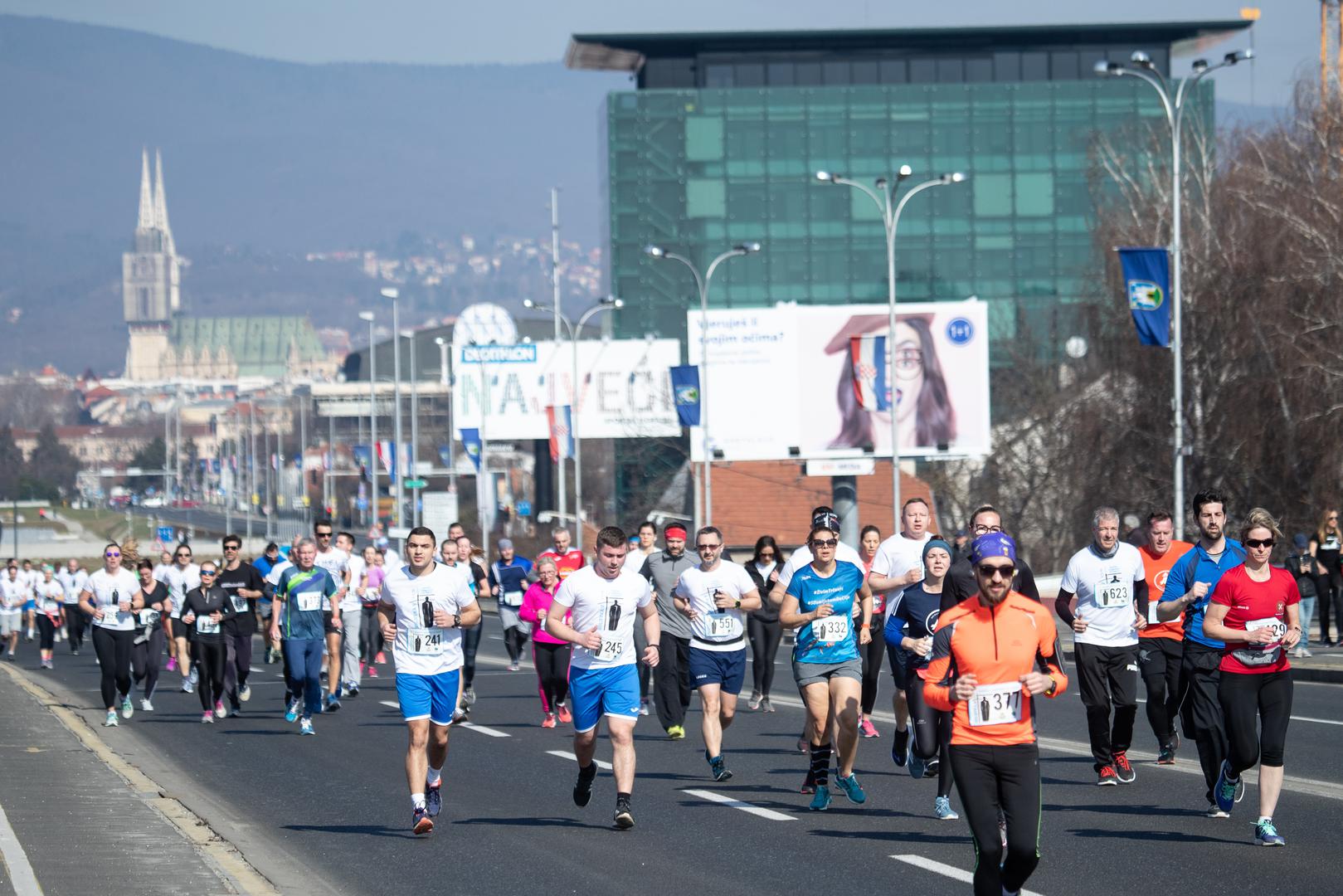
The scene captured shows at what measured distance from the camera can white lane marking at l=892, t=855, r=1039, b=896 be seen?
10.0m

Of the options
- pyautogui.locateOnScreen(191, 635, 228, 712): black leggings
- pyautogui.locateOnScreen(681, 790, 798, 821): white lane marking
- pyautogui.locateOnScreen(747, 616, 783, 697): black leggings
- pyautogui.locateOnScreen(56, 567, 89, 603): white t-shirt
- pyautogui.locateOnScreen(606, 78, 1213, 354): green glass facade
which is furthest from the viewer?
pyautogui.locateOnScreen(606, 78, 1213, 354): green glass facade

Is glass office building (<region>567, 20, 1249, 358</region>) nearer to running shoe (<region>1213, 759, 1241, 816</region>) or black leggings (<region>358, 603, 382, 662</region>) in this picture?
black leggings (<region>358, 603, 382, 662</region>)

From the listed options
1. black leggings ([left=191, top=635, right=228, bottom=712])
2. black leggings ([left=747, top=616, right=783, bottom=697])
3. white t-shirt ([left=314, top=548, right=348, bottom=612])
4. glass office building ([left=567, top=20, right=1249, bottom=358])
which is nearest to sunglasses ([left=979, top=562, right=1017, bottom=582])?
black leggings ([left=747, top=616, right=783, bottom=697])

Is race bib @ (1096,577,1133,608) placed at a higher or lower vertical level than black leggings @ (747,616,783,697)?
higher

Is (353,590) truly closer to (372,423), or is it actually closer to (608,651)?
(608,651)

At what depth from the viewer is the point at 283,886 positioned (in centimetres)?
1012

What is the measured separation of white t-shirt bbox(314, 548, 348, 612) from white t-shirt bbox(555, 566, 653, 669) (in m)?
9.83

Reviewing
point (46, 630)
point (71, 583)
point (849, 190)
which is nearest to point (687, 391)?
point (71, 583)

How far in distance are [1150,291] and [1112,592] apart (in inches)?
902

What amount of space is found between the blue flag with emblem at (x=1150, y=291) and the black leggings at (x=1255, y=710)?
2506 centimetres

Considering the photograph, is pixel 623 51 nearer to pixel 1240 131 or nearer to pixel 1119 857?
pixel 1240 131

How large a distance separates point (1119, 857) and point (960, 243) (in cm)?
8952

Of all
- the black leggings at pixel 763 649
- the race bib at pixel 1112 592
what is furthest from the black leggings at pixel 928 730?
the black leggings at pixel 763 649

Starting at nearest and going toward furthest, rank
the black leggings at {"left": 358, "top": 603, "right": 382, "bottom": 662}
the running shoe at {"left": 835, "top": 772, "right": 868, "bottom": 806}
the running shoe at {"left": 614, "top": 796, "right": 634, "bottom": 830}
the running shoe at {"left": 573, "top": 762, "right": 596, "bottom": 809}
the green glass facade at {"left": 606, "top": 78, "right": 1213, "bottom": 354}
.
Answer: the running shoe at {"left": 614, "top": 796, "right": 634, "bottom": 830} < the running shoe at {"left": 573, "top": 762, "right": 596, "bottom": 809} < the running shoe at {"left": 835, "top": 772, "right": 868, "bottom": 806} < the black leggings at {"left": 358, "top": 603, "right": 382, "bottom": 662} < the green glass facade at {"left": 606, "top": 78, "right": 1213, "bottom": 354}
